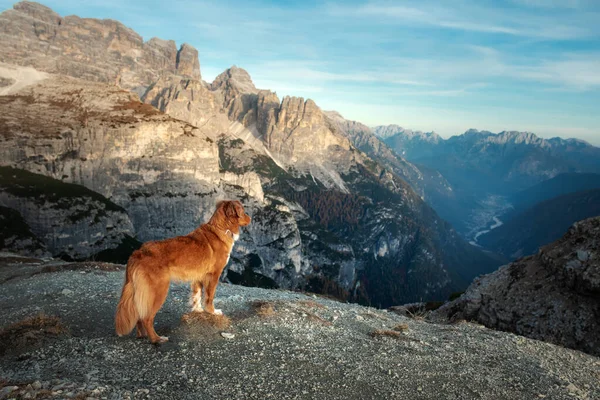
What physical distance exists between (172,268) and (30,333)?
3.94 meters

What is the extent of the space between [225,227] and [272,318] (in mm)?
3647

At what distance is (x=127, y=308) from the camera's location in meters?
8.17

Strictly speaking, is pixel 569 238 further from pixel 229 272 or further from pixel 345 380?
pixel 229 272

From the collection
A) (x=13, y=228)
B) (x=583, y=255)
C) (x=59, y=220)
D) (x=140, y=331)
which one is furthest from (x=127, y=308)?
(x=59, y=220)

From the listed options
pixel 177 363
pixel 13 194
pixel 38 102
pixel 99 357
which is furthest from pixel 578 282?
pixel 38 102

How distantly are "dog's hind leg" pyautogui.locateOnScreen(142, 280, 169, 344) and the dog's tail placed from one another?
1.12 ft

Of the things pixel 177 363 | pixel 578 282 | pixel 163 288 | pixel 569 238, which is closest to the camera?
pixel 177 363

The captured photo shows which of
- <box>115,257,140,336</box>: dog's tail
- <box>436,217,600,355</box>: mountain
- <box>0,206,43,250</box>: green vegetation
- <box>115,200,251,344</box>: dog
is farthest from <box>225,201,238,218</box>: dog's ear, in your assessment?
<box>0,206,43,250</box>: green vegetation

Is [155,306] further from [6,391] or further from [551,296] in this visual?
[551,296]

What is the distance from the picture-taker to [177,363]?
7.75 m

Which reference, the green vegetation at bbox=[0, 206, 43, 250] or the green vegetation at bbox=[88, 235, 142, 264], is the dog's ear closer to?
the green vegetation at bbox=[0, 206, 43, 250]

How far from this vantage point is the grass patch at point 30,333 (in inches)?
324

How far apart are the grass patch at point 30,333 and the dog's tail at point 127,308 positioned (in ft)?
7.06

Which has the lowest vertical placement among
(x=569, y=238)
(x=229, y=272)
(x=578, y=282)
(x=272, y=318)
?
(x=229, y=272)
